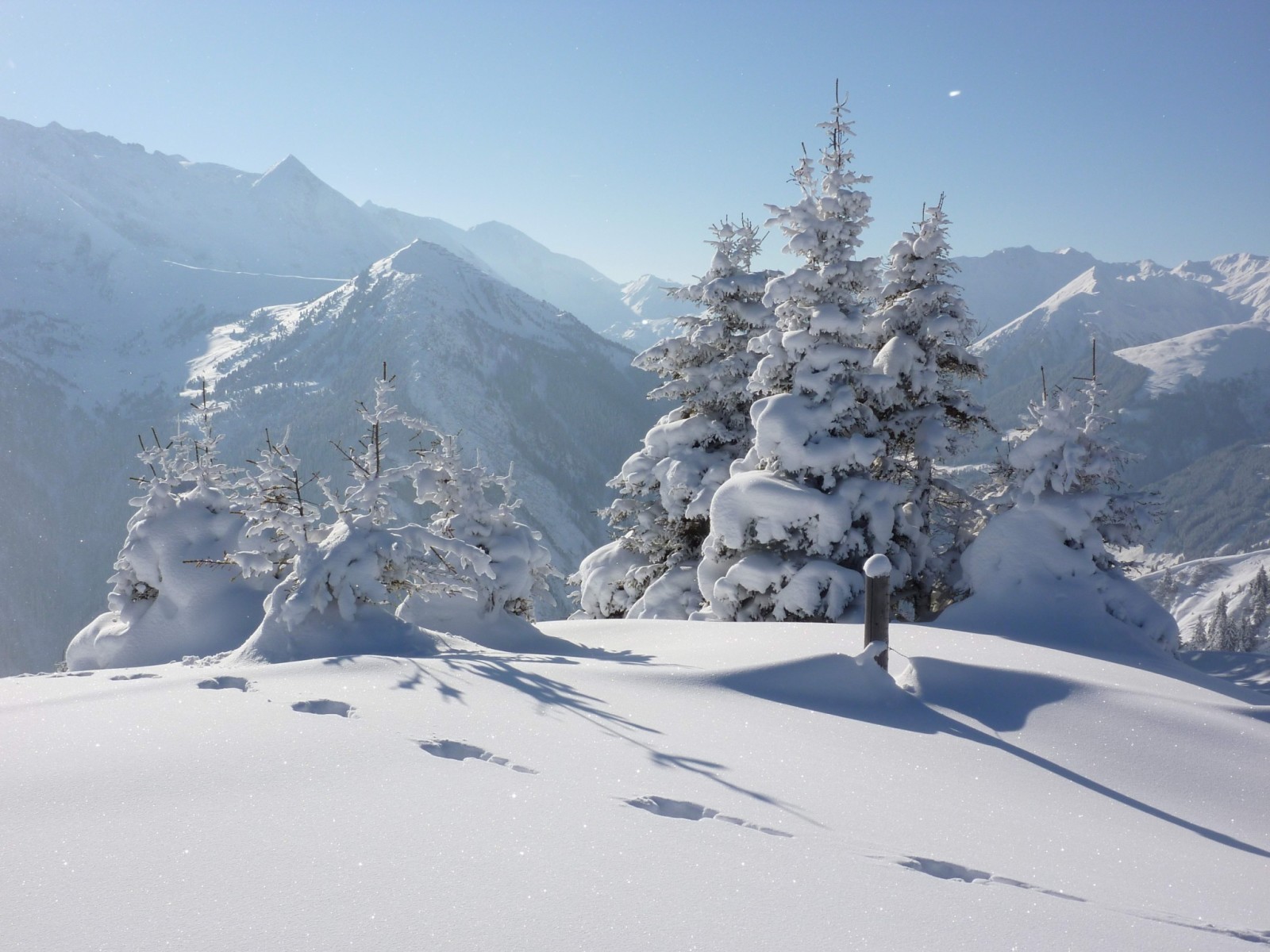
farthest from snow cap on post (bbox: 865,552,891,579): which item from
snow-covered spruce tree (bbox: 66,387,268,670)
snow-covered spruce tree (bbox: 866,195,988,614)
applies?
snow-covered spruce tree (bbox: 66,387,268,670)

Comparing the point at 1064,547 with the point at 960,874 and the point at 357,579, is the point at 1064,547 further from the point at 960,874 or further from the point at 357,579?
the point at 357,579

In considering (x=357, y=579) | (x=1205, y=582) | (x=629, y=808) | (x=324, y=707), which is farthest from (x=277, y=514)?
(x=1205, y=582)

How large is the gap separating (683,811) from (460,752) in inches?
58.6

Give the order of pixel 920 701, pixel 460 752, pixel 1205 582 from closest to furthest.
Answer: pixel 460 752
pixel 920 701
pixel 1205 582

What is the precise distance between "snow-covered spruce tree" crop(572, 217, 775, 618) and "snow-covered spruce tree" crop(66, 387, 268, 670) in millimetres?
8484

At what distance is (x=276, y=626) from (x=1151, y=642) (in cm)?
1409

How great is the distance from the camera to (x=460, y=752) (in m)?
4.54

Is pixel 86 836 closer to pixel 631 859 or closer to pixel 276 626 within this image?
pixel 631 859

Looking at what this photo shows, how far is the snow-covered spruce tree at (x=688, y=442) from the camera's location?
56.3ft

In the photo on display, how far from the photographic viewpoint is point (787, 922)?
8.82ft

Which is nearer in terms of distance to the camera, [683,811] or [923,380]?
[683,811]

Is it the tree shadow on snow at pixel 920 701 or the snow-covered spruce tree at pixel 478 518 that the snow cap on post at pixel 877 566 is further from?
the snow-covered spruce tree at pixel 478 518

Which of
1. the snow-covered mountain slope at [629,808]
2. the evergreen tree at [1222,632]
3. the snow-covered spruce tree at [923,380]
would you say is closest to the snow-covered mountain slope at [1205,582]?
the evergreen tree at [1222,632]

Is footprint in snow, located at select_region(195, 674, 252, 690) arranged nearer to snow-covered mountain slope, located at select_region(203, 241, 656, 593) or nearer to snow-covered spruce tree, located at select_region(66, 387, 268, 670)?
snow-covered spruce tree, located at select_region(66, 387, 268, 670)
